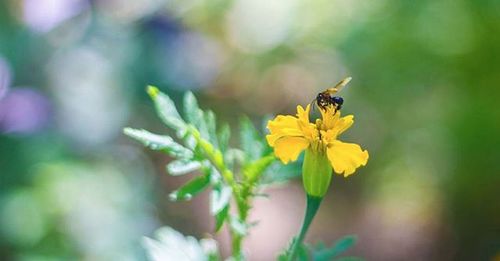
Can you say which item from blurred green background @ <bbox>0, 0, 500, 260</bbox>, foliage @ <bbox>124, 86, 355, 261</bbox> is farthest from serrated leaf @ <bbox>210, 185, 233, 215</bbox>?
blurred green background @ <bbox>0, 0, 500, 260</bbox>

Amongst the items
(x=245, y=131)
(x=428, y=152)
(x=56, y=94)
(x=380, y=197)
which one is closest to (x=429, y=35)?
(x=428, y=152)

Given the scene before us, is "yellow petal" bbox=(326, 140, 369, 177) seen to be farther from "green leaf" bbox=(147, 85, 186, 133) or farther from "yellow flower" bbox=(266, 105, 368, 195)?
"green leaf" bbox=(147, 85, 186, 133)

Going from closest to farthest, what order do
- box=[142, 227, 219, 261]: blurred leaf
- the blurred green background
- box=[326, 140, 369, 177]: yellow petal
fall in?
1. box=[326, 140, 369, 177]: yellow petal
2. box=[142, 227, 219, 261]: blurred leaf
3. the blurred green background

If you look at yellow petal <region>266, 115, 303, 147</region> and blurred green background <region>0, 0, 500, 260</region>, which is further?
blurred green background <region>0, 0, 500, 260</region>

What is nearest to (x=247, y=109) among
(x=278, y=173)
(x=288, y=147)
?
(x=278, y=173)

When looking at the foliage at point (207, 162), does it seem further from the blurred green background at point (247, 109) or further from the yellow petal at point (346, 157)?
the blurred green background at point (247, 109)

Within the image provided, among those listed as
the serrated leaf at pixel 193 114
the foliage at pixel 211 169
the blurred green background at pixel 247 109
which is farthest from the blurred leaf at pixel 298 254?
the blurred green background at pixel 247 109
